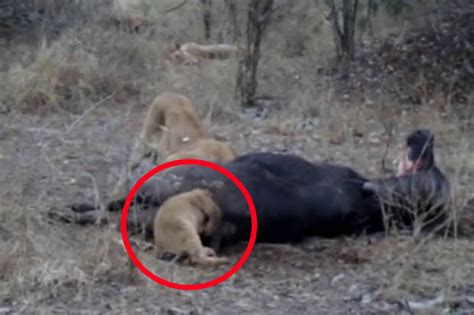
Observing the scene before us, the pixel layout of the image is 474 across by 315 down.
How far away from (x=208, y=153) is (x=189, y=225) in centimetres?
134

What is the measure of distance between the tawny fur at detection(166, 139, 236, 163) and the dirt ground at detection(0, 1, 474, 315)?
647 mm

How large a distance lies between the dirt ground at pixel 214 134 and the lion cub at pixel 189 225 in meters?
0.16

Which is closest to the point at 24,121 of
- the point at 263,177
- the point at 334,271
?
the point at 263,177

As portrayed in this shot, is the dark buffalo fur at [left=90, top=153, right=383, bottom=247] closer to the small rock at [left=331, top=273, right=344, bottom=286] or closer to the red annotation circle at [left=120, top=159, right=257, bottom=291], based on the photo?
the red annotation circle at [left=120, top=159, right=257, bottom=291]

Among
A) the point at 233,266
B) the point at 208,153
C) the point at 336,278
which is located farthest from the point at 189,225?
the point at 208,153

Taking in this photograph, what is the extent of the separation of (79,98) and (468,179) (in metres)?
4.68

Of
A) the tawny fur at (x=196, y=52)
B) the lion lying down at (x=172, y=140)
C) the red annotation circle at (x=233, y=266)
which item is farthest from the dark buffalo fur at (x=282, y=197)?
the tawny fur at (x=196, y=52)

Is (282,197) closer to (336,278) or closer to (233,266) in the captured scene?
(233,266)

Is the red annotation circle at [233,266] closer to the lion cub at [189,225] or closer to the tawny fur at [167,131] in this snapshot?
the lion cub at [189,225]

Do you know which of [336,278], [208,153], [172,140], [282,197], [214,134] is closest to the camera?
[336,278]

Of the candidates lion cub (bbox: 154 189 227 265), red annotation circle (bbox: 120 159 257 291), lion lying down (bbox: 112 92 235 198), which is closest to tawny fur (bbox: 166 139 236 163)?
lion lying down (bbox: 112 92 235 198)

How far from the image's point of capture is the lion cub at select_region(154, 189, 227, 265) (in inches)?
223

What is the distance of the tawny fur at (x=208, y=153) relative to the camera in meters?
Answer: 6.96

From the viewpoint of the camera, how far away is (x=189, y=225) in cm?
576
